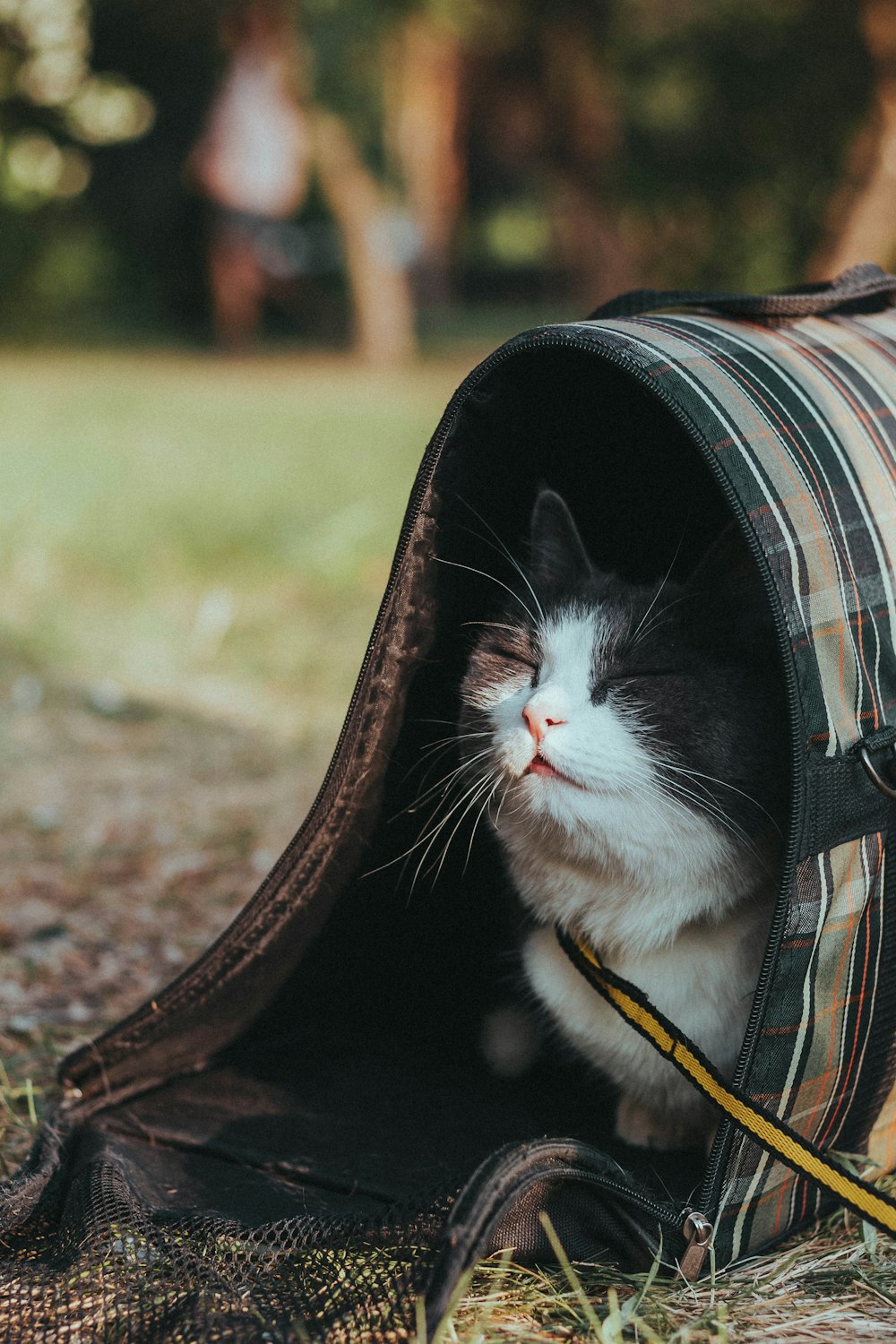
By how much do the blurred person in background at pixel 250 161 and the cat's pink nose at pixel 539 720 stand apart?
34.2 ft

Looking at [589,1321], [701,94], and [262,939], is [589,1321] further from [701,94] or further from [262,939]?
[701,94]

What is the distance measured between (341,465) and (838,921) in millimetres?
5544

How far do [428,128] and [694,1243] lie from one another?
13.4 m

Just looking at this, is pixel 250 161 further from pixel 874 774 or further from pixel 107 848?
pixel 874 774

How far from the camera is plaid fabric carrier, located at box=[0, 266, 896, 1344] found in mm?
1361

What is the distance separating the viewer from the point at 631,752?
1500mm

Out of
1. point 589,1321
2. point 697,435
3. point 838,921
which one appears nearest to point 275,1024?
point 589,1321

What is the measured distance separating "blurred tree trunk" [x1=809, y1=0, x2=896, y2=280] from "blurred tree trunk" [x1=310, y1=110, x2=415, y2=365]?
562 cm

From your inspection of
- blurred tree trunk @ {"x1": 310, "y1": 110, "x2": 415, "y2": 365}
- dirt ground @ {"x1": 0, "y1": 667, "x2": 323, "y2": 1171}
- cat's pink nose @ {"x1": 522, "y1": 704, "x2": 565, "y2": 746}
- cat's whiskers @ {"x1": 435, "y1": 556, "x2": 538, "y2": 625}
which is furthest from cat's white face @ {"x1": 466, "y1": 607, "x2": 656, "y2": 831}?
blurred tree trunk @ {"x1": 310, "y1": 110, "x2": 415, "y2": 365}

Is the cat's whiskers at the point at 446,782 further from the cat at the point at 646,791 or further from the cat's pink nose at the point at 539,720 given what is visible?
the cat's pink nose at the point at 539,720

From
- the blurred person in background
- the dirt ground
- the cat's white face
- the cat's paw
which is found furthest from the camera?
the blurred person in background

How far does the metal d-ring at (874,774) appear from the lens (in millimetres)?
1362

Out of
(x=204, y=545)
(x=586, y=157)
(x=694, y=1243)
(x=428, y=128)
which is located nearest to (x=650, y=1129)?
(x=694, y=1243)

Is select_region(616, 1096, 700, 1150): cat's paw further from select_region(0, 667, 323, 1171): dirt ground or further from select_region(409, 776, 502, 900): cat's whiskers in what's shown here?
select_region(0, 667, 323, 1171): dirt ground
